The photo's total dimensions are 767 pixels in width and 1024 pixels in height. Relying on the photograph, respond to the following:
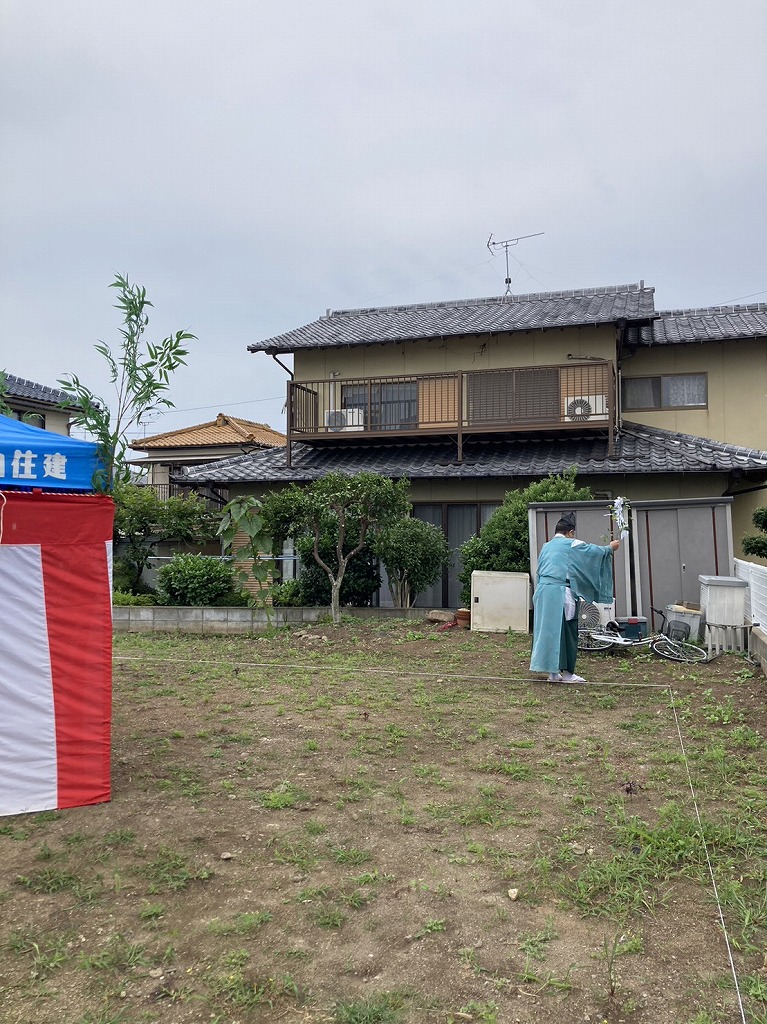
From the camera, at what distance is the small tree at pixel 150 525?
1511 cm

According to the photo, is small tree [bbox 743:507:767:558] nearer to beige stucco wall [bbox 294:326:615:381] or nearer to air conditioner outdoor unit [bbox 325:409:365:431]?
beige stucco wall [bbox 294:326:615:381]

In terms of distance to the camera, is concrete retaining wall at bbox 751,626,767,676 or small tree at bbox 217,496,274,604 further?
small tree at bbox 217,496,274,604

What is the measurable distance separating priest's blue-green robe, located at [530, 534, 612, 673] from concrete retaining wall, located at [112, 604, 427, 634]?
4.38 meters

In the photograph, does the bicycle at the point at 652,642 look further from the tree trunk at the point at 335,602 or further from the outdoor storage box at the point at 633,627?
the tree trunk at the point at 335,602

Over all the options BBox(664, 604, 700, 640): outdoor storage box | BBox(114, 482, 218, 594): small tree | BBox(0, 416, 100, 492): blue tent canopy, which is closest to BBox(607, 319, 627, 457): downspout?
BBox(664, 604, 700, 640): outdoor storage box

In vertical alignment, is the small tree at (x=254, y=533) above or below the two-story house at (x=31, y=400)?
below

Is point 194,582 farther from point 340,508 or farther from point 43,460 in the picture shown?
point 43,460

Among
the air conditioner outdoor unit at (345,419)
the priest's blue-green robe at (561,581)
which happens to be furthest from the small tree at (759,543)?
the air conditioner outdoor unit at (345,419)

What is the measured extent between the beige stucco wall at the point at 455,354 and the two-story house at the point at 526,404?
2cm

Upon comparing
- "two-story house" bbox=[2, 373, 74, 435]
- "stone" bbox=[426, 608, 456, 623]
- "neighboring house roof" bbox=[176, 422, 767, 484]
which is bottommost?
"stone" bbox=[426, 608, 456, 623]

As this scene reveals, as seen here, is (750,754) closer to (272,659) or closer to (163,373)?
(163,373)

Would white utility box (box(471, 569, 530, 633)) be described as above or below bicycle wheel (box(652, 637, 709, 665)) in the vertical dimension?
above

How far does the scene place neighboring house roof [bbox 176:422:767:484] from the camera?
13547 mm

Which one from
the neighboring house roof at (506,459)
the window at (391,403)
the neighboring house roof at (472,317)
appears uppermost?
the neighboring house roof at (472,317)
